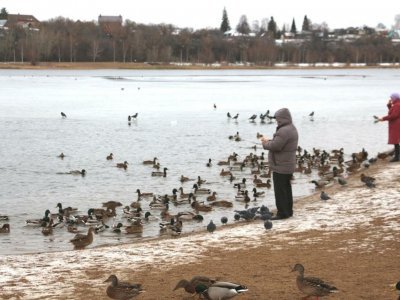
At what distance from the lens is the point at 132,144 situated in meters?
25.9

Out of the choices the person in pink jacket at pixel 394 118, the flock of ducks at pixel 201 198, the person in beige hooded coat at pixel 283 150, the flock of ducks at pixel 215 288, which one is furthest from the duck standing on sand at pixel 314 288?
the person in pink jacket at pixel 394 118

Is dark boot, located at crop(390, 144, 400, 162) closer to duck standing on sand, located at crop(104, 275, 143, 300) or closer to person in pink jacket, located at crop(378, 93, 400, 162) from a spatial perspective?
person in pink jacket, located at crop(378, 93, 400, 162)

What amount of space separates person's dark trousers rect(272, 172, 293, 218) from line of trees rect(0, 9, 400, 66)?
113465 millimetres

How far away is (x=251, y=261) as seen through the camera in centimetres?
910

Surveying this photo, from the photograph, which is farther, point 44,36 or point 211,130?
point 44,36

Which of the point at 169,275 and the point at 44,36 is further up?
the point at 44,36

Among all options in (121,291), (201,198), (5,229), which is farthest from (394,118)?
(121,291)

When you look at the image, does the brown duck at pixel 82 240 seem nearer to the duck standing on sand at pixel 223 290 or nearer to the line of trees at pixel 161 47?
the duck standing on sand at pixel 223 290

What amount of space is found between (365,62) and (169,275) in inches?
5907

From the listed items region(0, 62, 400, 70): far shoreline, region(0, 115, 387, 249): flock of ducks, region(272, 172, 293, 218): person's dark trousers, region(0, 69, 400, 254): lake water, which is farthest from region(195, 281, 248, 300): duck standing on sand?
region(0, 62, 400, 70): far shoreline

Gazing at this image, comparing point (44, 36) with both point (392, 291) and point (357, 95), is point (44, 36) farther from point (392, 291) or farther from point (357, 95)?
point (392, 291)

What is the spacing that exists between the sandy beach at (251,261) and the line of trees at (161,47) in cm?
11404

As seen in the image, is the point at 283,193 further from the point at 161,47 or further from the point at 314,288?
the point at 161,47

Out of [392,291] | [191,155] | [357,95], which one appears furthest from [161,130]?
[357,95]
